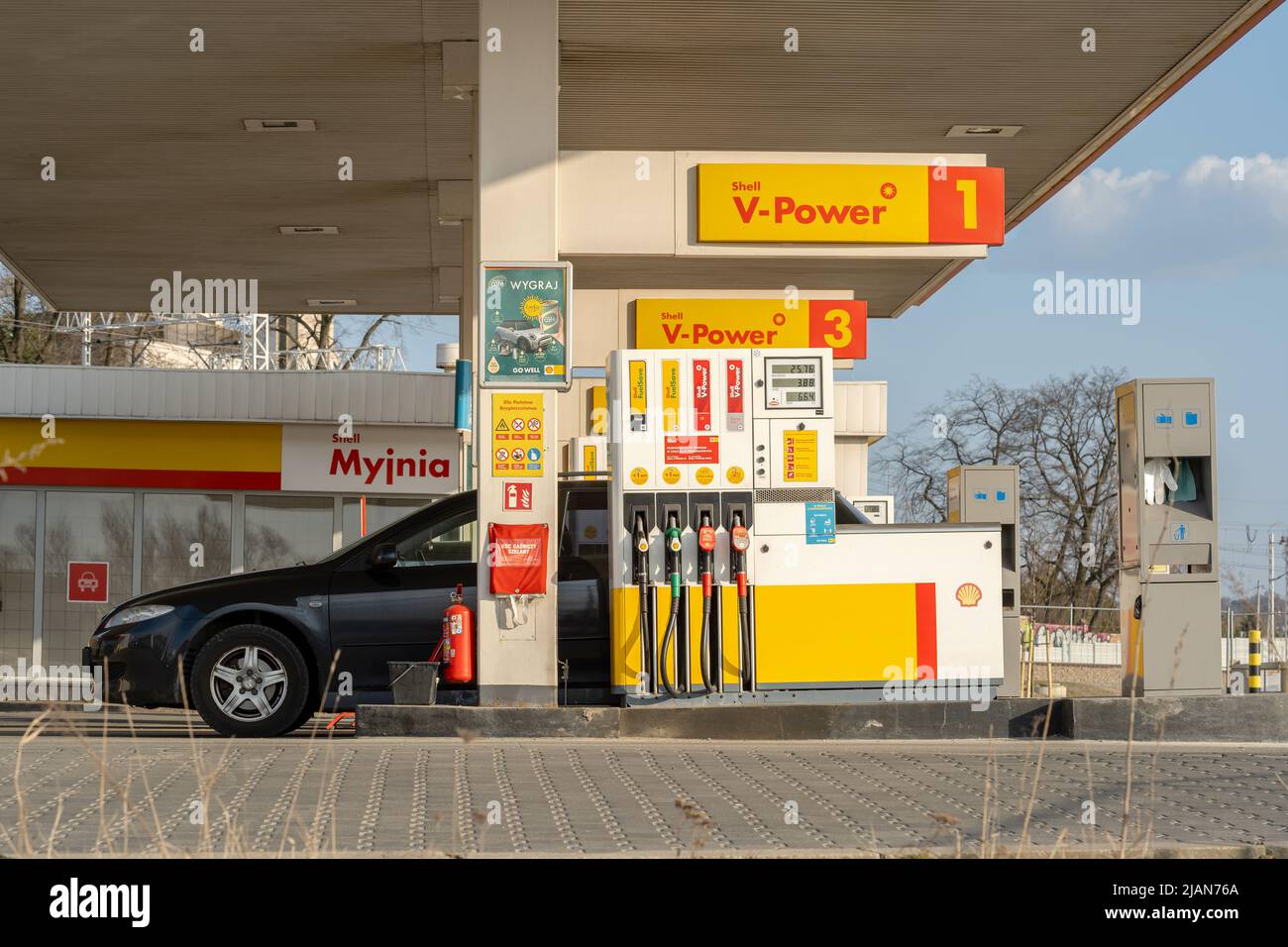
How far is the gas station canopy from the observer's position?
1297 cm

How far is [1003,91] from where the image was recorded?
14.8 m

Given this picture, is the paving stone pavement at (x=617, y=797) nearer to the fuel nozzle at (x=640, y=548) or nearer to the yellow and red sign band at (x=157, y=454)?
the fuel nozzle at (x=640, y=548)

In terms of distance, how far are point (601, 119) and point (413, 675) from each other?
23.0 ft

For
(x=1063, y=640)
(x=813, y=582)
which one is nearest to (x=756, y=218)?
(x=813, y=582)

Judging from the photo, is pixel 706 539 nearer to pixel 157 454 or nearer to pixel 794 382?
pixel 794 382

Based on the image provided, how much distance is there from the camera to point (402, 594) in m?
11.1

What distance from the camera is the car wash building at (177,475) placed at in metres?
20.9

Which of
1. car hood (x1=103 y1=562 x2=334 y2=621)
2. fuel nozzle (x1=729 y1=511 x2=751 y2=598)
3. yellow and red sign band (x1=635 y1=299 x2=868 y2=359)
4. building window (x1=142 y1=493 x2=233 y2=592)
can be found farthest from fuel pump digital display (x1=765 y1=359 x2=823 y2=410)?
building window (x1=142 y1=493 x2=233 y2=592)

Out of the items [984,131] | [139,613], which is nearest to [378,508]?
[984,131]

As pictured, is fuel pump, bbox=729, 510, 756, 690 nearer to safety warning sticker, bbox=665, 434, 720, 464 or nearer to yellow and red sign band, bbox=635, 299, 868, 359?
safety warning sticker, bbox=665, 434, 720, 464

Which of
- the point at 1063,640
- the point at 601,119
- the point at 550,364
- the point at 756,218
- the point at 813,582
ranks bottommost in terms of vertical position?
the point at 1063,640

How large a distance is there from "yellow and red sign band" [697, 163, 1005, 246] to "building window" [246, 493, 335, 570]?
10.9 metres
